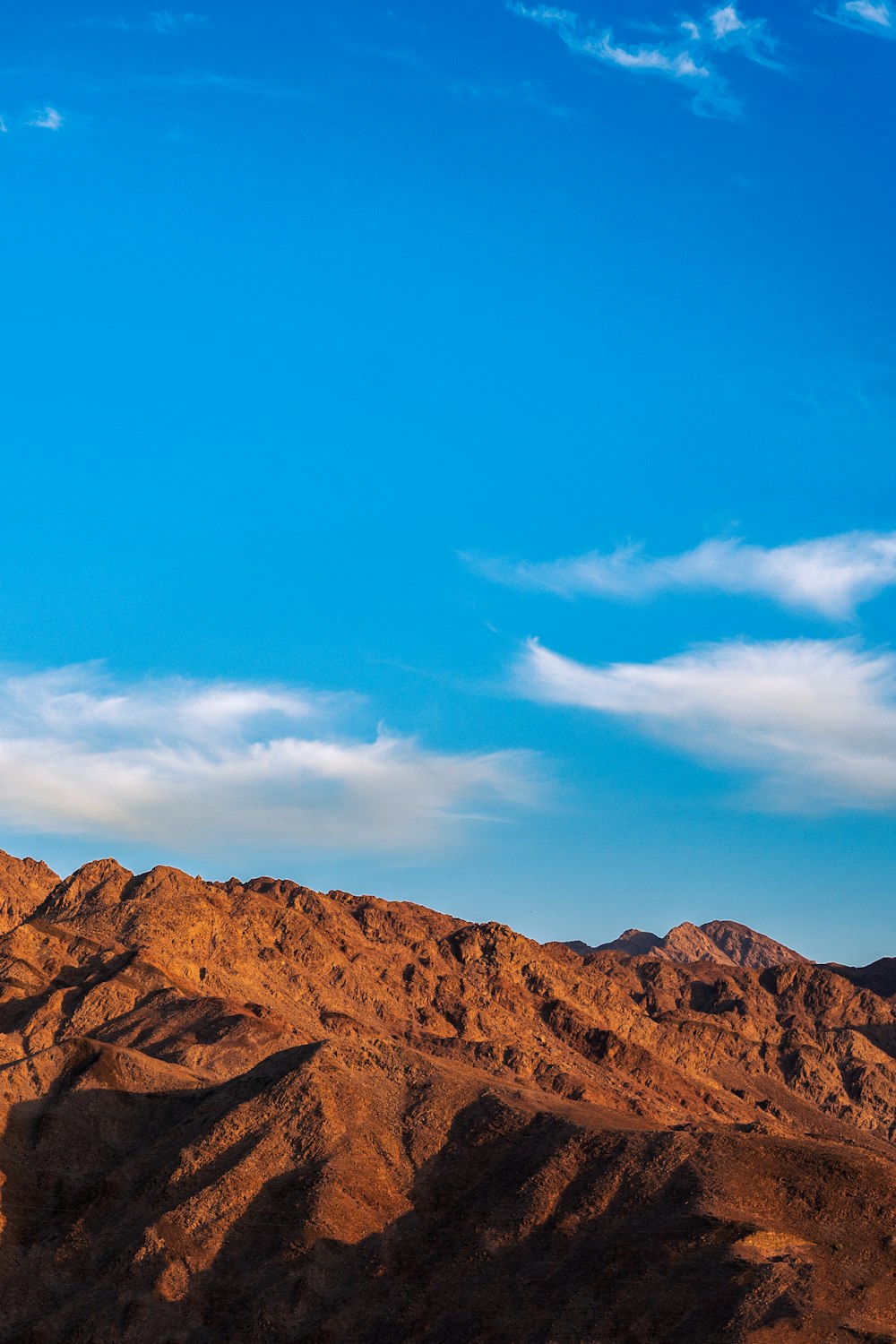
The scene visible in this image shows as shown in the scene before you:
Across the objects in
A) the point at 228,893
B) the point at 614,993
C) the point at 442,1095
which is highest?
the point at 228,893

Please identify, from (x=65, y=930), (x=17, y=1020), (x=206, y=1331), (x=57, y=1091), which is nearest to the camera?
(x=206, y=1331)

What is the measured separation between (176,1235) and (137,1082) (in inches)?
872

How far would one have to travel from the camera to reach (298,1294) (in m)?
70.6

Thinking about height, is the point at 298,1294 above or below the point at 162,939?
below

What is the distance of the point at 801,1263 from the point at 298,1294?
2460 cm

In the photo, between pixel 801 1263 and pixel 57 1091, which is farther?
pixel 57 1091

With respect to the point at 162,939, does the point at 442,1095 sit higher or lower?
lower

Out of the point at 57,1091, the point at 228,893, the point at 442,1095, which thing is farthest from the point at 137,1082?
the point at 228,893

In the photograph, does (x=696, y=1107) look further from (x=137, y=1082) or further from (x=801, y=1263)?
(x=801, y=1263)

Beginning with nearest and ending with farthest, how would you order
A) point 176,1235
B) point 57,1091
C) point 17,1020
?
point 176,1235 → point 57,1091 → point 17,1020

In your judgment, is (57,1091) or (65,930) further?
(65,930)

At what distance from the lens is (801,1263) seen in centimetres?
6197

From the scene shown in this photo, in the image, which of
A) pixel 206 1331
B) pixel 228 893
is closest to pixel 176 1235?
pixel 206 1331

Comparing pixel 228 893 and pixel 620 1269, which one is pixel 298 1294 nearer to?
pixel 620 1269
